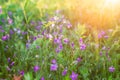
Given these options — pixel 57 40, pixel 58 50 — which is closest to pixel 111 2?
pixel 57 40

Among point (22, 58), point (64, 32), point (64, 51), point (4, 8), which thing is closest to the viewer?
point (22, 58)

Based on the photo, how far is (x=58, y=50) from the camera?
130 inches

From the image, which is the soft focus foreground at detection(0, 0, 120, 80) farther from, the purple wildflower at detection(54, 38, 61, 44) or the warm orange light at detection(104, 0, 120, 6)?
the warm orange light at detection(104, 0, 120, 6)

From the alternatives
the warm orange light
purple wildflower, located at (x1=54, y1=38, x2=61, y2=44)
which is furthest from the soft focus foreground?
the warm orange light

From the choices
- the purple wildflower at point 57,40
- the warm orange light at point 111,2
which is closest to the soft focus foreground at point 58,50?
the purple wildflower at point 57,40

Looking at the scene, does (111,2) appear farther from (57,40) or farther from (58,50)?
(58,50)

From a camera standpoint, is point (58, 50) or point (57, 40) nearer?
point (58, 50)

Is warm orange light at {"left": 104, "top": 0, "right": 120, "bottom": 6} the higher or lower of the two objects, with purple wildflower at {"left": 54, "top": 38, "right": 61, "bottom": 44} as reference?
higher

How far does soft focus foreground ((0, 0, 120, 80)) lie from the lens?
3.12 m

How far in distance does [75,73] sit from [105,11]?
1.58 metres

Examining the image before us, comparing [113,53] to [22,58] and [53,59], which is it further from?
[22,58]

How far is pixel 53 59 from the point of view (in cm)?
323

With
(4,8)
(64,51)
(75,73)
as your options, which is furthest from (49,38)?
(4,8)

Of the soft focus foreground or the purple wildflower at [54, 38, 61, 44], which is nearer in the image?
the soft focus foreground
